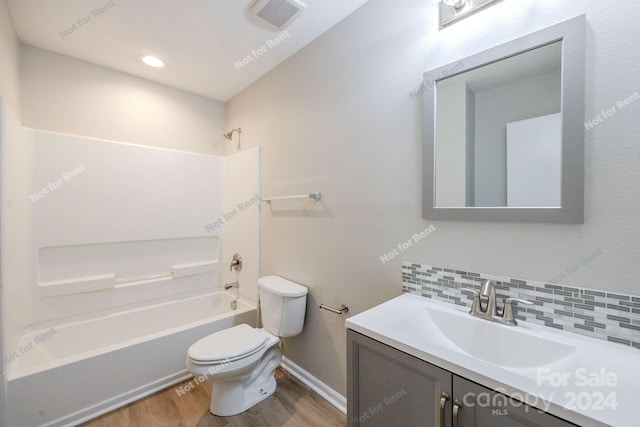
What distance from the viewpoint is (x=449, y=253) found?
127 cm

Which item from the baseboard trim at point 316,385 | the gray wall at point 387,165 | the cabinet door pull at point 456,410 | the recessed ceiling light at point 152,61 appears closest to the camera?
the cabinet door pull at point 456,410

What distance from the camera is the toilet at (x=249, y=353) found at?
63.0 inches

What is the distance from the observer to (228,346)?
67.4 inches

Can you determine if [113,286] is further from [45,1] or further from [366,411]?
[366,411]

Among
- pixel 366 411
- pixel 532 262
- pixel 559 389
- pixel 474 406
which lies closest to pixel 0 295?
pixel 366 411

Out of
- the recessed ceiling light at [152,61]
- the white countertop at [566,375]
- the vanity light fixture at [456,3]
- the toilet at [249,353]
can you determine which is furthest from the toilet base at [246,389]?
the recessed ceiling light at [152,61]

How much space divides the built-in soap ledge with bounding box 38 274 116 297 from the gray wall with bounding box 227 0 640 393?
1.30m

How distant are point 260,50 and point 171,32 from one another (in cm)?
60

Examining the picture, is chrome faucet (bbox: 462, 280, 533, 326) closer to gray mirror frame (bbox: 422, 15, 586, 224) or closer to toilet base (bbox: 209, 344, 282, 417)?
gray mirror frame (bbox: 422, 15, 586, 224)

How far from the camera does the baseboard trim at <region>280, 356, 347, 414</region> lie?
1744mm

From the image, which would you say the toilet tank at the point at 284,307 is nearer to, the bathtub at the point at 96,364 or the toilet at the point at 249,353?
the toilet at the point at 249,353

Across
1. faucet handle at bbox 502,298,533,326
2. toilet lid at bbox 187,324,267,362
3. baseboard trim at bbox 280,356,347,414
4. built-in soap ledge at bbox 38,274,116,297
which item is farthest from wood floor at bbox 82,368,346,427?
faucet handle at bbox 502,298,533,326

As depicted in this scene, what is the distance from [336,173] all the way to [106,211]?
194 centimetres

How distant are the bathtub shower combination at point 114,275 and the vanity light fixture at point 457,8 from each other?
1695 mm
